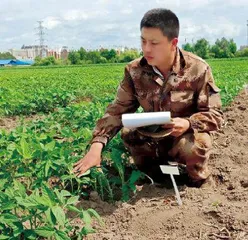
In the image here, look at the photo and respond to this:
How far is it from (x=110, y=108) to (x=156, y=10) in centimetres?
80

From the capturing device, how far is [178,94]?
3322 millimetres

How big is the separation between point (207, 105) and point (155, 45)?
23.5 inches

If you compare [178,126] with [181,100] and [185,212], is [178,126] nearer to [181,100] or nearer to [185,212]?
[181,100]

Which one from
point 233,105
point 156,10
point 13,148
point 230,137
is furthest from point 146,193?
point 233,105

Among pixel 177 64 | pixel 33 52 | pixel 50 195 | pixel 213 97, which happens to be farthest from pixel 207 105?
pixel 33 52

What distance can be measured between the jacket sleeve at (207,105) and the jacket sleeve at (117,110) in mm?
502

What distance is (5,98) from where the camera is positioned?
800 centimetres

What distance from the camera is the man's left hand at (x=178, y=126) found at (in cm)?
297

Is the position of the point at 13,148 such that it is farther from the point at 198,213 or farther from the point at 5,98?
the point at 5,98

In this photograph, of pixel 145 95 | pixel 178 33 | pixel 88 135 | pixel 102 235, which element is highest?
pixel 178 33

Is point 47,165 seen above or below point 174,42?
below

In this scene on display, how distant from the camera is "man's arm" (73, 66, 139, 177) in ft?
10.5

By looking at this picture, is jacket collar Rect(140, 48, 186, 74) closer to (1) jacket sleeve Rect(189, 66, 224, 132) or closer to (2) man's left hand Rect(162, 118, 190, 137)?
(1) jacket sleeve Rect(189, 66, 224, 132)

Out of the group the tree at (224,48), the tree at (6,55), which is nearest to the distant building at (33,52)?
the tree at (6,55)
